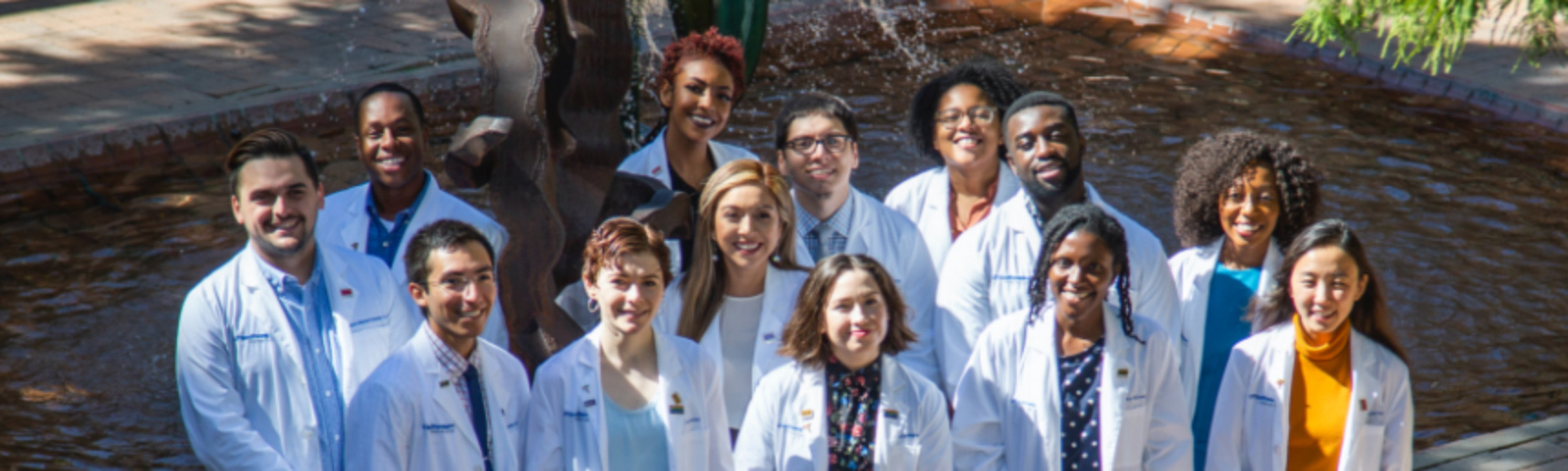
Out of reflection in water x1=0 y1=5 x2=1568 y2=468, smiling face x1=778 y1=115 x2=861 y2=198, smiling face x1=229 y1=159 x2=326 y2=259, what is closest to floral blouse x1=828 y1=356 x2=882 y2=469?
smiling face x1=778 y1=115 x2=861 y2=198

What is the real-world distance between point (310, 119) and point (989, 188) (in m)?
5.69

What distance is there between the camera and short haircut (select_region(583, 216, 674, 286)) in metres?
3.68

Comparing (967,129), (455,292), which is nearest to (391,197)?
(455,292)

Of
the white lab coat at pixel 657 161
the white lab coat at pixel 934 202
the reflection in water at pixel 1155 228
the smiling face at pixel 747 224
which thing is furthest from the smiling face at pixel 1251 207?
the reflection in water at pixel 1155 228

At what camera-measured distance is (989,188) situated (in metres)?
4.84

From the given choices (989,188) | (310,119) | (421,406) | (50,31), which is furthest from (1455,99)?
(50,31)

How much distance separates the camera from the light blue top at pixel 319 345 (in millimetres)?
3787

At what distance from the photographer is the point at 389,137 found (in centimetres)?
438

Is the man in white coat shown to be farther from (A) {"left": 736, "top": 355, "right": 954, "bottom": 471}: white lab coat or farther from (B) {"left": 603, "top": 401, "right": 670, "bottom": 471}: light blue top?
(A) {"left": 736, "top": 355, "right": 954, "bottom": 471}: white lab coat

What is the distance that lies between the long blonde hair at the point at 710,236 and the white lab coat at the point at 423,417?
61 centimetres

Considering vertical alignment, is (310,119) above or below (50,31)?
below

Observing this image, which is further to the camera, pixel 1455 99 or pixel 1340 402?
pixel 1455 99

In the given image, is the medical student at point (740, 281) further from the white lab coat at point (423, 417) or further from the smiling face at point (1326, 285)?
the smiling face at point (1326, 285)

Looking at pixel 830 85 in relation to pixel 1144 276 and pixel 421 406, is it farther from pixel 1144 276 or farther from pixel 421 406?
pixel 421 406
